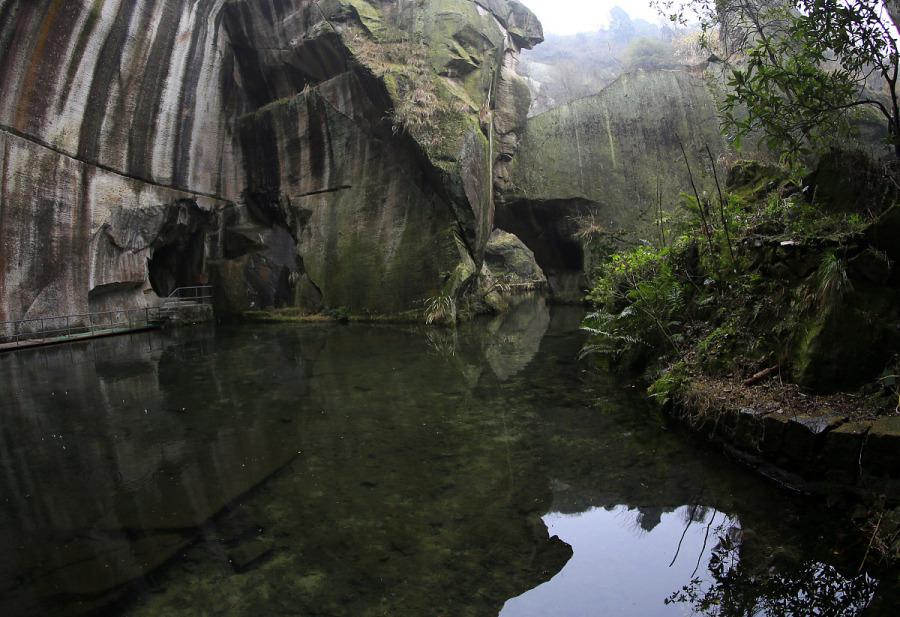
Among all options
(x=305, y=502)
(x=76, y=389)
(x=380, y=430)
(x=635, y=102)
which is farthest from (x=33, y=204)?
(x=635, y=102)

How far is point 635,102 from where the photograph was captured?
60.9 ft

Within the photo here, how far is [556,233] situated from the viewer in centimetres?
1980

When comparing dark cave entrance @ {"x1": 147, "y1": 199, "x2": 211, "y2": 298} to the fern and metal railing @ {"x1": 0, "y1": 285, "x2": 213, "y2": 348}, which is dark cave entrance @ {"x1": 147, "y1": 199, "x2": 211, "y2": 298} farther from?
the fern

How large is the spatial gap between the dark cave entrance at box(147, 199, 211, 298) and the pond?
1113 cm

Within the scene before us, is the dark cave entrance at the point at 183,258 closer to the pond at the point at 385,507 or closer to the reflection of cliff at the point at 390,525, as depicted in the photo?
the pond at the point at 385,507

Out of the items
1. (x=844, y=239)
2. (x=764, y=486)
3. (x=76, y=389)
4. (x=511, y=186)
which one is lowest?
(x=76, y=389)

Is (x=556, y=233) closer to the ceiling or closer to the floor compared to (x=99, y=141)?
closer to the floor

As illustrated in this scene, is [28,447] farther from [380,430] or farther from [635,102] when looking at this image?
[635,102]

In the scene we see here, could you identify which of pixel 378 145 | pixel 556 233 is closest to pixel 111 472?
pixel 378 145

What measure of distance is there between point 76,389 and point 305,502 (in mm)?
5484

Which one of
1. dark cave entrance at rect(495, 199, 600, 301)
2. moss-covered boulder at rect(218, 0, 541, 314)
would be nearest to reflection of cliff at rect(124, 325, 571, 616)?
moss-covered boulder at rect(218, 0, 541, 314)

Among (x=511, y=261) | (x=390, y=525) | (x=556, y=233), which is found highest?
(x=556, y=233)

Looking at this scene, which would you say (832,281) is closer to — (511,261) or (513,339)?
(513,339)

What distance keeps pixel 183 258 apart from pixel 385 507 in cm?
1691
